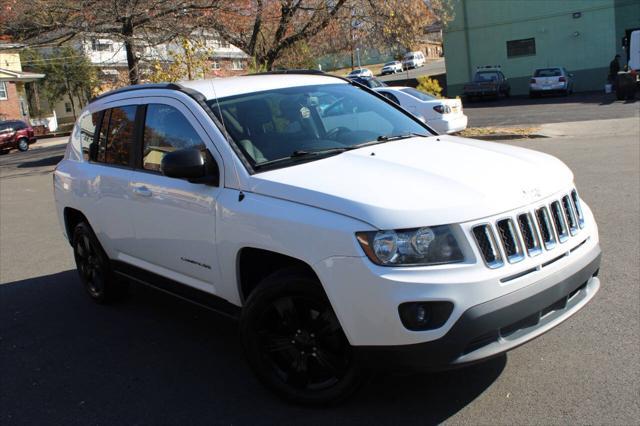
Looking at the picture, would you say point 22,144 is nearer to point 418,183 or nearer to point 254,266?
point 254,266

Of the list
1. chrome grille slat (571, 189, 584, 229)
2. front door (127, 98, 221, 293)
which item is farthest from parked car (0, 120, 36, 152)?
chrome grille slat (571, 189, 584, 229)

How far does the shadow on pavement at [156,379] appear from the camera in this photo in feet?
12.0

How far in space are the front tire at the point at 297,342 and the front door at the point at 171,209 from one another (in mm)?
547

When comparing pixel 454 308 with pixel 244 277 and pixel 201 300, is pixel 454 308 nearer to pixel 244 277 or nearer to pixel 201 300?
pixel 244 277

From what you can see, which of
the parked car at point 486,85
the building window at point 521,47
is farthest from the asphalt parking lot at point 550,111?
the building window at point 521,47

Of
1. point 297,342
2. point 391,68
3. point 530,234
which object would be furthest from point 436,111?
point 391,68

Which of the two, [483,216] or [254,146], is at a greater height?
[254,146]

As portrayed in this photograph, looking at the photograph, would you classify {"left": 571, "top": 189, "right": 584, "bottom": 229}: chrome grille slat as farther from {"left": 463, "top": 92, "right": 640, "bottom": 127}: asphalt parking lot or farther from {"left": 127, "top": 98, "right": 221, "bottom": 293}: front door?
{"left": 463, "top": 92, "right": 640, "bottom": 127}: asphalt parking lot

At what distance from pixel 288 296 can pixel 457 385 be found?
1185 mm

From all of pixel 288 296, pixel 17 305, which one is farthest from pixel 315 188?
pixel 17 305

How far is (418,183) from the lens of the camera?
338cm

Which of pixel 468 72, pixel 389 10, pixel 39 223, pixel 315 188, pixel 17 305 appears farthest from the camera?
pixel 468 72

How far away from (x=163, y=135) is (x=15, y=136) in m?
33.5

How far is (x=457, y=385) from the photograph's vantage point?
3.82 meters
